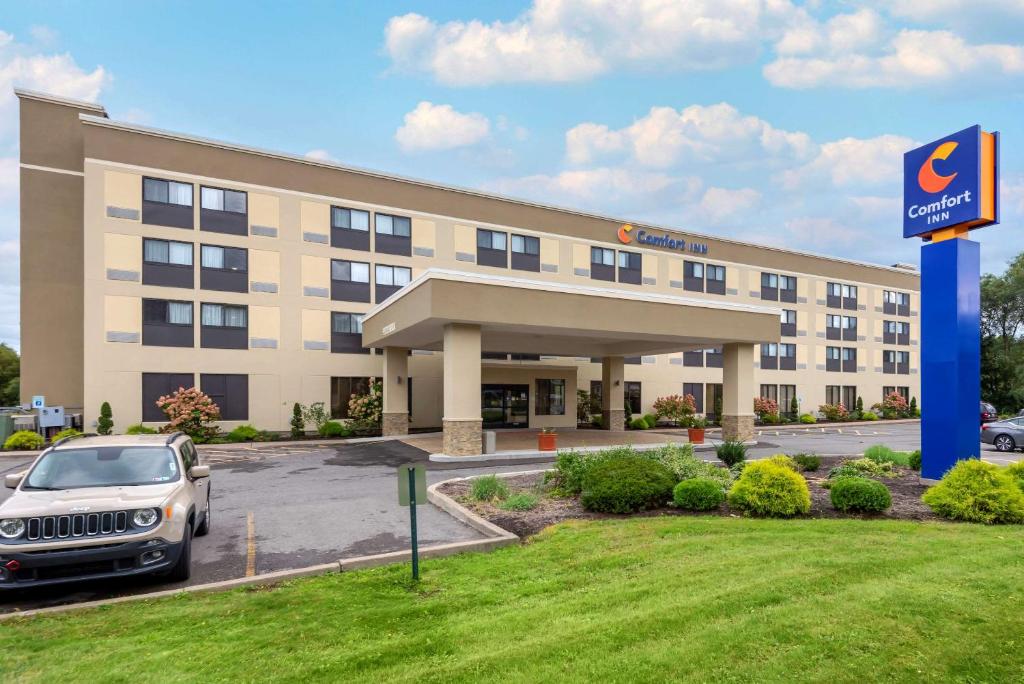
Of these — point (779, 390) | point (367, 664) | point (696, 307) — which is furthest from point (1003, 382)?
point (367, 664)

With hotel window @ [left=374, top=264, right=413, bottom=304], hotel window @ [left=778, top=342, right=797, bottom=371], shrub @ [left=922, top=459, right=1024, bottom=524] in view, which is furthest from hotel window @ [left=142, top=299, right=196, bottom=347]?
hotel window @ [left=778, top=342, right=797, bottom=371]

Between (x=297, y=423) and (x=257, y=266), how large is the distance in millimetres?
7681

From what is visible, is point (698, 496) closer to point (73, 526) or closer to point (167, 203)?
point (73, 526)

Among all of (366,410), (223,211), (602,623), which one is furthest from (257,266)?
(602,623)

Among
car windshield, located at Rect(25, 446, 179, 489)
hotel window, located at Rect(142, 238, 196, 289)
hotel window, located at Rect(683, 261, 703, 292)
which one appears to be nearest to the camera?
car windshield, located at Rect(25, 446, 179, 489)

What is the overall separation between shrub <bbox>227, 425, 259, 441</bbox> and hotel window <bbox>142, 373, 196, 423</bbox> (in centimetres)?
289

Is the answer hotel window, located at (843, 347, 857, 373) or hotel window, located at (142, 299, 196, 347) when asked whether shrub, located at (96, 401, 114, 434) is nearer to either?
hotel window, located at (142, 299, 196, 347)

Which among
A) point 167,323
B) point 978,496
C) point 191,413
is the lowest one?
point 191,413

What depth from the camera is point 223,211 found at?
2623 cm

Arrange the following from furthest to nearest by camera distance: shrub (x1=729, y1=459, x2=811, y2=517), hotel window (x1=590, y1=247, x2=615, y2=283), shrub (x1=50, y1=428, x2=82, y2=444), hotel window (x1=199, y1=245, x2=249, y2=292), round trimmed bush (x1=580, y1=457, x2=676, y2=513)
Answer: hotel window (x1=590, y1=247, x2=615, y2=283) → hotel window (x1=199, y1=245, x2=249, y2=292) → shrub (x1=50, y1=428, x2=82, y2=444) → round trimmed bush (x1=580, y1=457, x2=676, y2=513) → shrub (x1=729, y1=459, x2=811, y2=517)

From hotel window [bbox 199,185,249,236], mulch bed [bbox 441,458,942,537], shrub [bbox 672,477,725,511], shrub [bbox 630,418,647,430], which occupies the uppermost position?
hotel window [bbox 199,185,249,236]

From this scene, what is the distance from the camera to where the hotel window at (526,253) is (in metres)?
33.0

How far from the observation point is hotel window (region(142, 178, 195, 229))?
81.6ft

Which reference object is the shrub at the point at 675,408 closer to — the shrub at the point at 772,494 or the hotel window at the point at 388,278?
the hotel window at the point at 388,278
